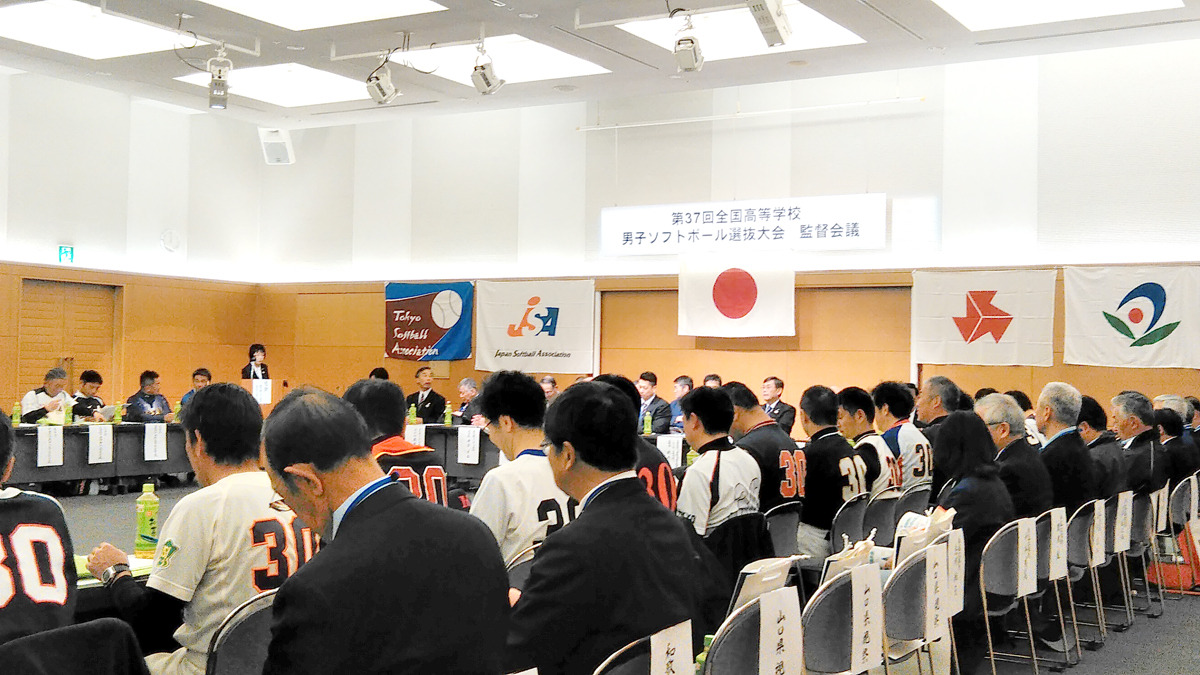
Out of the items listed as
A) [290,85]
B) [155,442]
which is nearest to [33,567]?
[290,85]

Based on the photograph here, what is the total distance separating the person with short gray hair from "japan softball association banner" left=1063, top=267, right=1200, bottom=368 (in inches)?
386

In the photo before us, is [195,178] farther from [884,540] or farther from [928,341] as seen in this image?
[884,540]

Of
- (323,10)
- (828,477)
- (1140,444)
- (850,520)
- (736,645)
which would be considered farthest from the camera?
(323,10)

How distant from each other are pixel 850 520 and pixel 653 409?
541 centimetres

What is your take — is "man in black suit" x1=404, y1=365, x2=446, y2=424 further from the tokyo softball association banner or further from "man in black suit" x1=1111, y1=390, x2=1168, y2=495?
"man in black suit" x1=1111, y1=390, x2=1168, y2=495

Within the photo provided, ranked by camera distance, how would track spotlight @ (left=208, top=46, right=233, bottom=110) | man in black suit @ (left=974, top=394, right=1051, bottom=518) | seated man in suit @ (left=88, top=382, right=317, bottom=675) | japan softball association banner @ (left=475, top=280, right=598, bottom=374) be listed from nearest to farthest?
1. seated man in suit @ (left=88, top=382, right=317, bottom=675)
2. man in black suit @ (left=974, top=394, right=1051, bottom=518)
3. track spotlight @ (left=208, top=46, right=233, bottom=110)
4. japan softball association banner @ (left=475, top=280, right=598, bottom=374)

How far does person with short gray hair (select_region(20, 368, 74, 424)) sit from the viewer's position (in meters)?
10.3

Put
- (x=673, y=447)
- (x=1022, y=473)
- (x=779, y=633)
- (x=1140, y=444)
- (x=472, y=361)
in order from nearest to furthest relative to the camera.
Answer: (x=779, y=633), (x=1022, y=473), (x=1140, y=444), (x=673, y=447), (x=472, y=361)

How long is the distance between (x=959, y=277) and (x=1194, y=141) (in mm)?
2419

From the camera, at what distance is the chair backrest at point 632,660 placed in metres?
2.37

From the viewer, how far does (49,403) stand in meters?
10.5

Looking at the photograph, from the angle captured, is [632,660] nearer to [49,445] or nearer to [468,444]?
[468,444]

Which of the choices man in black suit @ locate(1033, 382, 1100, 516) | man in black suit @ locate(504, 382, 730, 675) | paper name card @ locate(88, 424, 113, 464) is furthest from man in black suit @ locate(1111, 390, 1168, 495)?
paper name card @ locate(88, 424, 113, 464)

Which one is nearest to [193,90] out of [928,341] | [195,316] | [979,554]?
[195,316]
